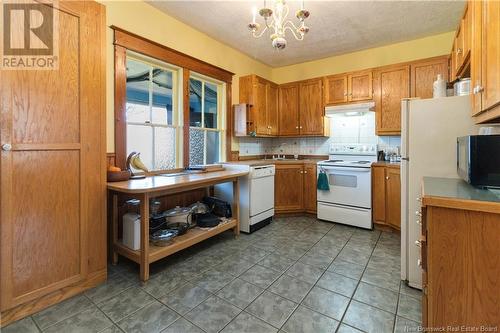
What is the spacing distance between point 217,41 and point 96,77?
83.9 inches

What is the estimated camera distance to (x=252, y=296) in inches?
72.9

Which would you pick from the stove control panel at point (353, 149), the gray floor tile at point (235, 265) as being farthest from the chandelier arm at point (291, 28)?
the gray floor tile at point (235, 265)

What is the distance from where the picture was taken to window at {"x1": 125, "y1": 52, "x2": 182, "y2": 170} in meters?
2.69

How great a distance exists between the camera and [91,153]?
194 centimetres

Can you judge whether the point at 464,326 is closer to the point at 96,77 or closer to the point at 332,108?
the point at 96,77

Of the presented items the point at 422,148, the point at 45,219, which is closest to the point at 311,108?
the point at 422,148

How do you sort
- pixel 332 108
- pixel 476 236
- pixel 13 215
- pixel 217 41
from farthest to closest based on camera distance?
A: 1. pixel 332 108
2. pixel 217 41
3. pixel 13 215
4. pixel 476 236

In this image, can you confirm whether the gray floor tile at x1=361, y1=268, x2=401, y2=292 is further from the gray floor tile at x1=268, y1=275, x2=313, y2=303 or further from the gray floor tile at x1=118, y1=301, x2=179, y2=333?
the gray floor tile at x1=118, y1=301, x2=179, y2=333

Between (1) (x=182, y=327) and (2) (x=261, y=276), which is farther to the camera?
(2) (x=261, y=276)

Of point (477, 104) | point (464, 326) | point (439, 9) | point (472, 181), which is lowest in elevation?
point (464, 326)

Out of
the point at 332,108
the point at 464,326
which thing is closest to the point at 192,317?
the point at 464,326

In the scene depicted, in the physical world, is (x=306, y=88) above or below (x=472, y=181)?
above

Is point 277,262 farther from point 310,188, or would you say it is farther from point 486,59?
point 486,59

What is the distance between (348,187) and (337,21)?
217 cm
